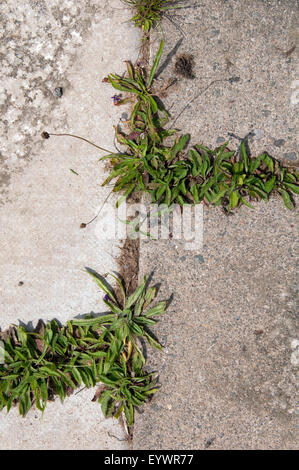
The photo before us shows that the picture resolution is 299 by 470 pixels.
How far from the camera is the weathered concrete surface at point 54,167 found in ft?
7.52

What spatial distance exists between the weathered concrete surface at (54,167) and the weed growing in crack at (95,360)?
12cm

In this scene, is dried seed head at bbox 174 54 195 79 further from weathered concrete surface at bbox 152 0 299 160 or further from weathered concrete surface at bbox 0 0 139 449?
weathered concrete surface at bbox 0 0 139 449

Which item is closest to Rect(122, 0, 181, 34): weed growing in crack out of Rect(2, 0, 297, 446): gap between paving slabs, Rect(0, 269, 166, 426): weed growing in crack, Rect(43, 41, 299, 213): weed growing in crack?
Rect(43, 41, 299, 213): weed growing in crack

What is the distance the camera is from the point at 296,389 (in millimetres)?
2180

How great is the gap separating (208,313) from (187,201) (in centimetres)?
75

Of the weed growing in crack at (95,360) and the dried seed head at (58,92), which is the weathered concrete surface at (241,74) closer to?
the dried seed head at (58,92)

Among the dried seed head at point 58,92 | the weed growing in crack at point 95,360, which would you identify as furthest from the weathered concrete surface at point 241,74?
the weed growing in crack at point 95,360

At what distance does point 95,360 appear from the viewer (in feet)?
7.39

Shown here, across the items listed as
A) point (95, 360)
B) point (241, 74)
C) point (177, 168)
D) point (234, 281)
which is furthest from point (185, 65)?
point (95, 360)

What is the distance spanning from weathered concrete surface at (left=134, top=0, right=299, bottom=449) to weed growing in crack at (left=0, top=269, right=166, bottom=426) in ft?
0.39

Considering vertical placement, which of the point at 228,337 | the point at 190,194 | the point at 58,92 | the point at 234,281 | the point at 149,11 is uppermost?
the point at 149,11

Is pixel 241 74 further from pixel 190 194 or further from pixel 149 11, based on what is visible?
pixel 190 194

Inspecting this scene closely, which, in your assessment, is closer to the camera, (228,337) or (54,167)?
(228,337)

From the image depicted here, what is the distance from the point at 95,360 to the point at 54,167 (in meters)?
1.33
